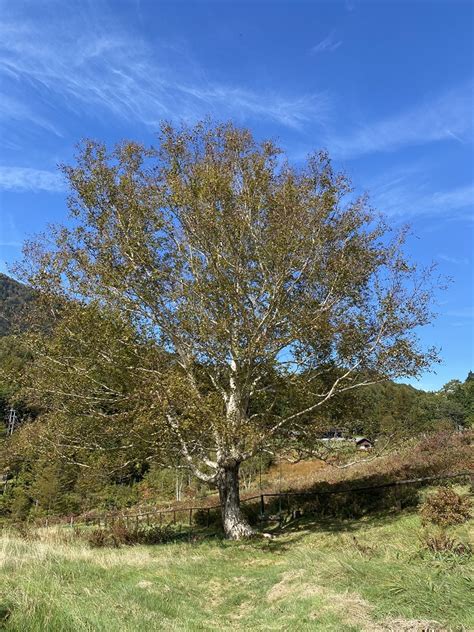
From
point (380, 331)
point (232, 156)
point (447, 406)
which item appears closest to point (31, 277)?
point (232, 156)

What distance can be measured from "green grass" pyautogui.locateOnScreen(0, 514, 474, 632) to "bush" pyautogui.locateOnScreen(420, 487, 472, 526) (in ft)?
1.62

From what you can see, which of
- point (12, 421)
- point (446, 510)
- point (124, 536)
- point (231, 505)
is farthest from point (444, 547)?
point (12, 421)

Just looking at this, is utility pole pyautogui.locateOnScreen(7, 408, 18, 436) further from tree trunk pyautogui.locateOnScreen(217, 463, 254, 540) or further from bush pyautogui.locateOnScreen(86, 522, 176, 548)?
tree trunk pyautogui.locateOnScreen(217, 463, 254, 540)

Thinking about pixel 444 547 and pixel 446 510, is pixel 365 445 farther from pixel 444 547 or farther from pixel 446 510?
pixel 444 547

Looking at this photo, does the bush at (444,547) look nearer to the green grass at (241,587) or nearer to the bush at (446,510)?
the green grass at (241,587)

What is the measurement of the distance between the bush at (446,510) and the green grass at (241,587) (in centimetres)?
49

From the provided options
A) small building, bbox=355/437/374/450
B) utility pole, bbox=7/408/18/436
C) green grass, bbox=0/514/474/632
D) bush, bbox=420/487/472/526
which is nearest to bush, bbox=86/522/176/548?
green grass, bbox=0/514/474/632

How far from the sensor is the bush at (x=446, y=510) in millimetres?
12524

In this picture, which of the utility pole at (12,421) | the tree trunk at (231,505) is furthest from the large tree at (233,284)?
the utility pole at (12,421)

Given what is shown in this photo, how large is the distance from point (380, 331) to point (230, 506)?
312 inches

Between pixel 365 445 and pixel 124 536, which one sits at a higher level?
pixel 365 445

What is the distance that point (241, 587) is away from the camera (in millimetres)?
10172

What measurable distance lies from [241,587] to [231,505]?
6.53 meters

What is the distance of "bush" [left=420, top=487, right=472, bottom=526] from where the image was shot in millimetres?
12524
